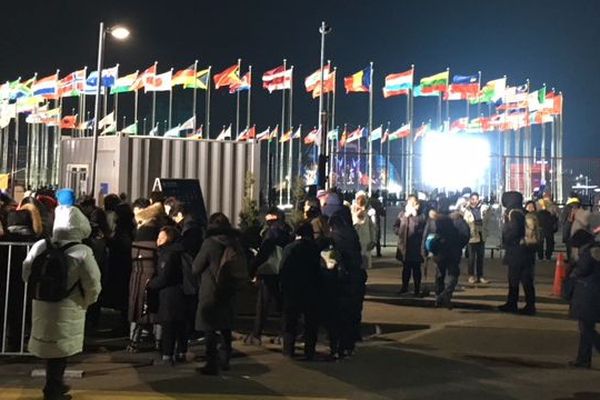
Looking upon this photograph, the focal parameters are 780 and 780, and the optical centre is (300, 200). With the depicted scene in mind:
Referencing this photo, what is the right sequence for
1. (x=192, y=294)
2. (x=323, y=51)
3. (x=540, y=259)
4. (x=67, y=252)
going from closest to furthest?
1. (x=67, y=252)
2. (x=192, y=294)
3. (x=540, y=259)
4. (x=323, y=51)

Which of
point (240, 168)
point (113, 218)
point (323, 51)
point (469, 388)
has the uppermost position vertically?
point (323, 51)

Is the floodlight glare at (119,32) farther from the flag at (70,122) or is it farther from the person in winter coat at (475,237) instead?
the flag at (70,122)

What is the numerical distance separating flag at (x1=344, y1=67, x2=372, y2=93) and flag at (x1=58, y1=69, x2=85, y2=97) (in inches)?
577

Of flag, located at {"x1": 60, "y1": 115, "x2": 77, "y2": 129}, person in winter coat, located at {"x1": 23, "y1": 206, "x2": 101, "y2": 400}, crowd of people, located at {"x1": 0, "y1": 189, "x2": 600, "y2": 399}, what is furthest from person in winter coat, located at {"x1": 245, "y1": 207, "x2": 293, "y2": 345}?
flag, located at {"x1": 60, "y1": 115, "x2": 77, "y2": 129}

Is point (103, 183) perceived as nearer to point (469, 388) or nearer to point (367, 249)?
point (367, 249)

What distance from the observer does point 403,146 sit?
64562 millimetres

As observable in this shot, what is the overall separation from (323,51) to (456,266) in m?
18.2

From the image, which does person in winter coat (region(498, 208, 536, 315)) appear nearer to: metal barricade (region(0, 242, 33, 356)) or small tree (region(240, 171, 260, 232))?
small tree (region(240, 171, 260, 232))

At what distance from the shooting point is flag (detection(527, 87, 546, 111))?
43500 millimetres

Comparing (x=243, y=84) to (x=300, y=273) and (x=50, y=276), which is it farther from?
(x=50, y=276)

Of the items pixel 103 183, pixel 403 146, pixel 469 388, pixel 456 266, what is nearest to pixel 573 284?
pixel 469 388

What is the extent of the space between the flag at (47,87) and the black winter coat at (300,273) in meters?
39.0

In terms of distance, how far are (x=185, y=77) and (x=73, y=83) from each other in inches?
246

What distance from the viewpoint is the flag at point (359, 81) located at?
36.8 metres
